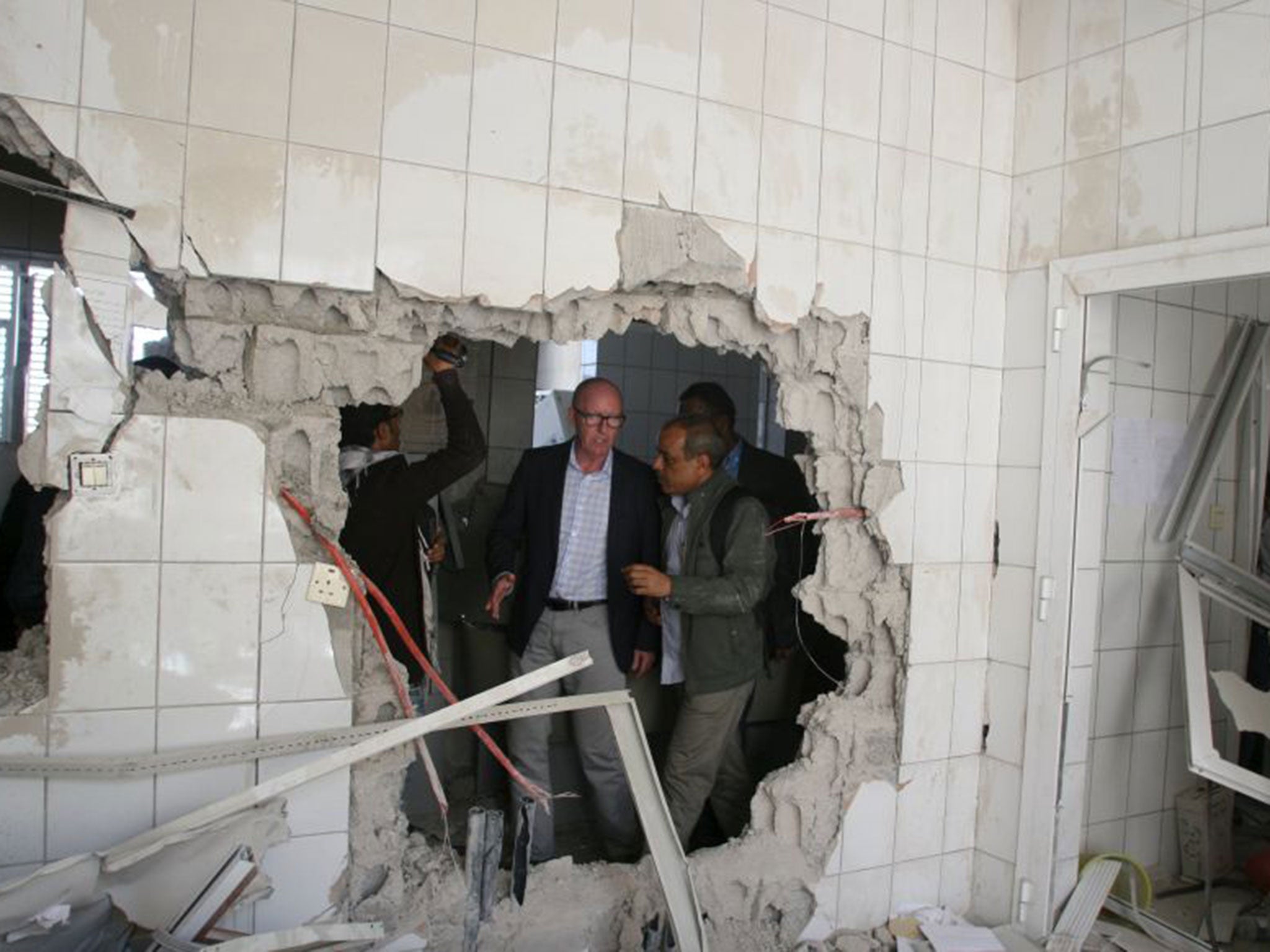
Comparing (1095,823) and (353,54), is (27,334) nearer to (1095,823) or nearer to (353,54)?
(353,54)

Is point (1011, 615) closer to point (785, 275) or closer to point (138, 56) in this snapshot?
point (785, 275)

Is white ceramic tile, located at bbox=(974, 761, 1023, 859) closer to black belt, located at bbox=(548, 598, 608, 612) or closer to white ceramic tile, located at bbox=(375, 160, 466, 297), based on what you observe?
black belt, located at bbox=(548, 598, 608, 612)

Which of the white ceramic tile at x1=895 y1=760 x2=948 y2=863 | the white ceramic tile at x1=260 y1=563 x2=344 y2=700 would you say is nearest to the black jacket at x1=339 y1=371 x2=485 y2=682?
the white ceramic tile at x1=260 y1=563 x2=344 y2=700

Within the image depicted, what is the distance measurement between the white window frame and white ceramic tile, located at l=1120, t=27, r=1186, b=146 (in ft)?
1.42

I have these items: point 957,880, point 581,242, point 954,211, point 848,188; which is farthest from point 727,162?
point 957,880

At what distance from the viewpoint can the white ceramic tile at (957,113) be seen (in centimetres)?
346

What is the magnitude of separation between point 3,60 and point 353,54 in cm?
78

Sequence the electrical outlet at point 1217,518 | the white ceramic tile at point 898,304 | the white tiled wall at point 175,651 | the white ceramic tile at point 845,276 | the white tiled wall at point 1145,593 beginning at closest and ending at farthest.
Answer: the white tiled wall at point 175,651 < the white ceramic tile at point 845,276 < the white ceramic tile at point 898,304 < the white tiled wall at point 1145,593 < the electrical outlet at point 1217,518

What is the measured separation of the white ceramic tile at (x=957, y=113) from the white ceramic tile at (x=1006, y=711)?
185 centimetres

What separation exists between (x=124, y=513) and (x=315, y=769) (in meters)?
0.77

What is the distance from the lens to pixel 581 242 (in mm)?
2859

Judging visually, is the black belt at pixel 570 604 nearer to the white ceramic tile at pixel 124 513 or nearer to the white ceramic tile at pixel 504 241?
the white ceramic tile at pixel 504 241

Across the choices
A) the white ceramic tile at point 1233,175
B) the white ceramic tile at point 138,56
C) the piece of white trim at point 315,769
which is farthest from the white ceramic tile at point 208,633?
the white ceramic tile at point 1233,175

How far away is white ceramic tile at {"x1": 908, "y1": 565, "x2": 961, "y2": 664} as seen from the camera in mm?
3453
